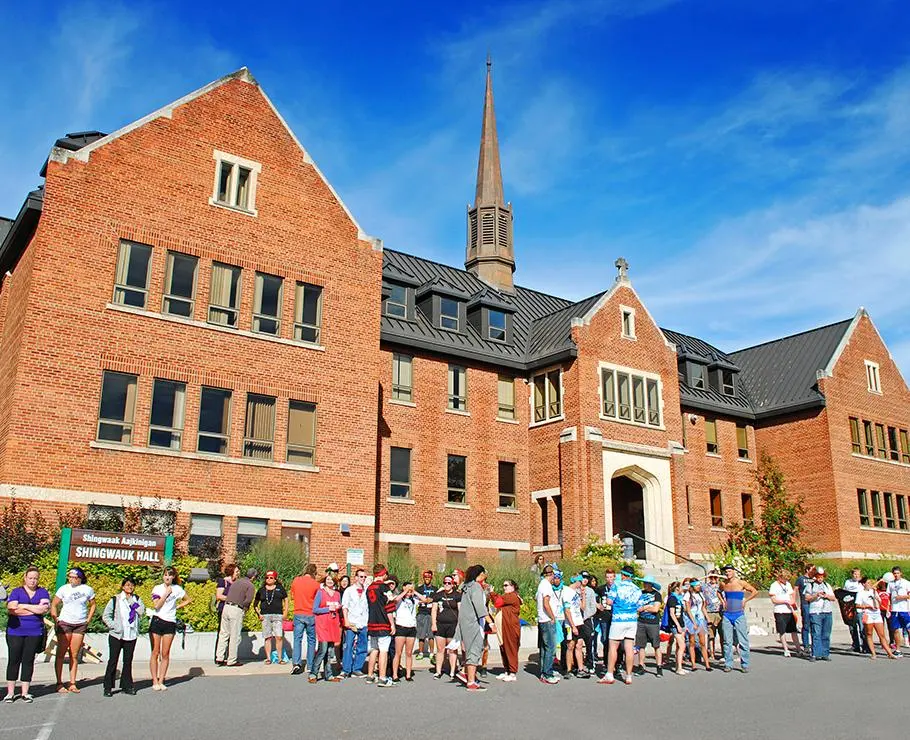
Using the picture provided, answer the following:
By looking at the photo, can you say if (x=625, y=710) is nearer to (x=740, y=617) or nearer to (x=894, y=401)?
(x=740, y=617)

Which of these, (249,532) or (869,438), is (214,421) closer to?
(249,532)

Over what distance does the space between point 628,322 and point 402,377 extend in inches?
369

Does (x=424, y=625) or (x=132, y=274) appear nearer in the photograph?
(x=424, y=625)

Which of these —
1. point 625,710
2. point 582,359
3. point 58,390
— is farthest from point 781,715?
point 582,359

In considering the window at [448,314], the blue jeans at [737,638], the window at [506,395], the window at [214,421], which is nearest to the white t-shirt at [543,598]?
the blue jeans at [737,638]

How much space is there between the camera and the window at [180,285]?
2336 centimetres

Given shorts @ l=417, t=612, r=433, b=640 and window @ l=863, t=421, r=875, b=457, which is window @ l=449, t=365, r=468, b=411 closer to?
shorts @ l=417, t=612, r=433, b=640

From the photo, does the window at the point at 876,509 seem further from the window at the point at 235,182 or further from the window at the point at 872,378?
the window at the point at 235,182


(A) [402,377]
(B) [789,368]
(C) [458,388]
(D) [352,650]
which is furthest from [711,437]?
(D) [352,650]

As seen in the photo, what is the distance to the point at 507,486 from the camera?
3194 cm

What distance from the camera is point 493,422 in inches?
1257

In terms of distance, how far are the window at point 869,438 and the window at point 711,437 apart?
21.8 feet

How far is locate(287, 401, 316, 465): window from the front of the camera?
24.5 metres

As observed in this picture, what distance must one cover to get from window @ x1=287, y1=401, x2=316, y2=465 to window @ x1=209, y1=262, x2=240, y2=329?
2788 millimetres
